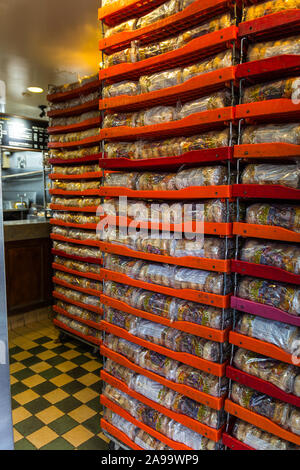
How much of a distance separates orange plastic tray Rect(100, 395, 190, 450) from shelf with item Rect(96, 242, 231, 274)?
100cm

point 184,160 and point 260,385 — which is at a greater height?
point 184,160

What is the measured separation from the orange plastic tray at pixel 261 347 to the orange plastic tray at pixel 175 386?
1.06 ft

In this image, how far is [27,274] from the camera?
4.50m

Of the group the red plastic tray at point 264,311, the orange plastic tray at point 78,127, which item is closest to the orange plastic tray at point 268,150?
the red plastic tray at point 264,311

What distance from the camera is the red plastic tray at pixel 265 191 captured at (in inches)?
53.1

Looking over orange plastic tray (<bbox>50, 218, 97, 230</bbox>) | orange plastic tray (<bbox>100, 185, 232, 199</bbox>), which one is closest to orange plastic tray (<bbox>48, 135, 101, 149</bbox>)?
orange plastic tray (<bbox>50, 218, 97, 230</bbox>)

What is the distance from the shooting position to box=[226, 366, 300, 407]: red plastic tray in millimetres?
1372

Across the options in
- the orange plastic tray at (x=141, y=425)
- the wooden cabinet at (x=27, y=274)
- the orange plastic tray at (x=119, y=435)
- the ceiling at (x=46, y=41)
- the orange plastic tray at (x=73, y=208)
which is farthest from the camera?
the wooden cabinet at (x=27, y=274)

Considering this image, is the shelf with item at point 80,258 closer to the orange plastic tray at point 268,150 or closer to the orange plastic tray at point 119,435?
the orange plastic tray at point 119,435

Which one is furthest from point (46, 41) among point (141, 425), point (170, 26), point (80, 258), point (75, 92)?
point (141, 425)

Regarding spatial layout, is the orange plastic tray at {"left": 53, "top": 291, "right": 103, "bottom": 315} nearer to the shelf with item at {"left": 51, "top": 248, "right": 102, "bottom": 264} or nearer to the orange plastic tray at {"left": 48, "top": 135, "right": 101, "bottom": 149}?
the shelf with item at {"left": 51, "top": 248, "right": 102, "bottom": 264}

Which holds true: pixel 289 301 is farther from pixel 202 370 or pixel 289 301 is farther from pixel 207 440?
pixel 207 440

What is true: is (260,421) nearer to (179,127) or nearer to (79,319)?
(179,127)

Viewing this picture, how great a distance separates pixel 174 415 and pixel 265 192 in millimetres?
1285
